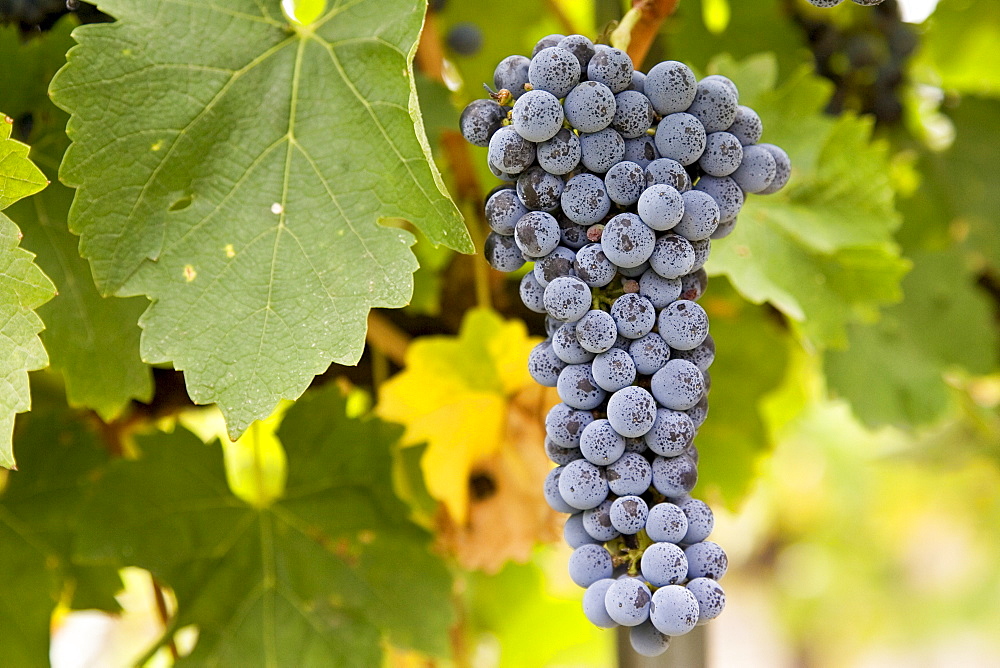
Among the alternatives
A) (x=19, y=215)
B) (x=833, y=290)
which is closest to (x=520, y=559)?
(x=833, y=290)

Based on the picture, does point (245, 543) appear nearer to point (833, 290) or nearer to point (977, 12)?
point (833, 290)

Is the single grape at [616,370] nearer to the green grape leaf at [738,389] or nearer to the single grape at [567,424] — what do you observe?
the single grape at [567,424]

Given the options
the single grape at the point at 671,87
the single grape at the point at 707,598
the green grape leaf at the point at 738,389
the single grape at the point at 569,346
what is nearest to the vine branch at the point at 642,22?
the single grape at the point at 671,87

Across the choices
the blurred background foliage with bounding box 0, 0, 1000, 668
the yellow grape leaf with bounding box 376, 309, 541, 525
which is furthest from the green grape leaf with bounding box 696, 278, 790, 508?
the yellow grape leaf with bounding box 376, 309, 541, 525

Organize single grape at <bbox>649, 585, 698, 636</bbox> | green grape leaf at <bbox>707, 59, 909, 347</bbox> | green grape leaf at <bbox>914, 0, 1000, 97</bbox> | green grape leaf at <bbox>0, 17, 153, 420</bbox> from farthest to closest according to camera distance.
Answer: green grape leaf at <bbox>914, 0, 1000, 97</bbox> → green grape leaf at <bbox>707, 59, 909, 347</bbox> → green grape leaf at <bbox>0, 17, 153, 420</bbox> → single grape at <bbox>649, 585, 698, 636</bbox>

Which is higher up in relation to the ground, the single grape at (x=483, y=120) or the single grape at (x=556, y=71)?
the single grape at (x=556, y=71)

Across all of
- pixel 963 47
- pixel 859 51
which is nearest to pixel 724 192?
pixel 859 51

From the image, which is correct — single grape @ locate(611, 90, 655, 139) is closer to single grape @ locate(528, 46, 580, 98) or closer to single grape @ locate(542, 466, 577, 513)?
single grape @ locate(528, 46, 580, 98)
